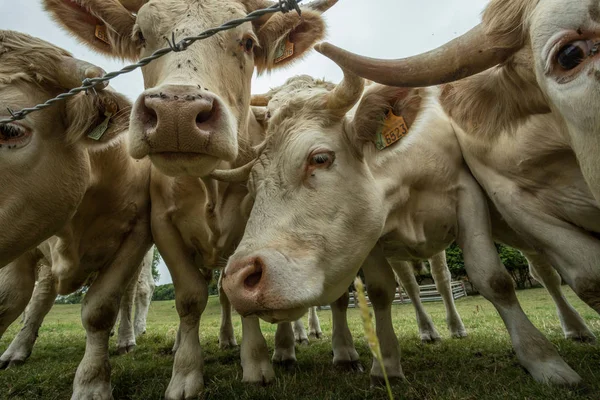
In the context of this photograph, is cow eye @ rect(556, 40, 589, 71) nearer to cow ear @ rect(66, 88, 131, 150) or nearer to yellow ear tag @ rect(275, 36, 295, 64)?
yellow ear tag @ rect(275, 36, 295, 64)

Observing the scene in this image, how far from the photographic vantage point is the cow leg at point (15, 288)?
397cm

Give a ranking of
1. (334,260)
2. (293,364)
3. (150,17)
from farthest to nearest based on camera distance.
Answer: (293,364) < (150,17) < (334,260)

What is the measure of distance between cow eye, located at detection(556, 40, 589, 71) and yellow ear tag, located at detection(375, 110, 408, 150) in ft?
3.52

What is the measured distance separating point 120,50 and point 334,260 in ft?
8.94

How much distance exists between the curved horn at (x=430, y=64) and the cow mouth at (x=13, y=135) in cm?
186

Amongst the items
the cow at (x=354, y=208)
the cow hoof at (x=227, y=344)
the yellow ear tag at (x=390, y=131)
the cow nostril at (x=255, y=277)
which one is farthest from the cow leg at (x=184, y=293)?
the cow hoof at (x=227, y=344)

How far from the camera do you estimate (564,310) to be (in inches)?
189

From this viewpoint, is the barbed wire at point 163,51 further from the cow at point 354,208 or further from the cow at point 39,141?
the cow at point 354,208

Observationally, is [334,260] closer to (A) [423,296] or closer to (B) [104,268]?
(B) [104,268]

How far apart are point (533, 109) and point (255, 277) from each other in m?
2.02

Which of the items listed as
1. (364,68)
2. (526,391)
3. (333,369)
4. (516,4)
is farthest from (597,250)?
(333,369)

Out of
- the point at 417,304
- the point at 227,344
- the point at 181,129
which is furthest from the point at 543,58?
the point at 227,344

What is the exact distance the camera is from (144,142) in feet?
7.45

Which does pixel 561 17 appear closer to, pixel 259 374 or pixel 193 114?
pixel 193 114
